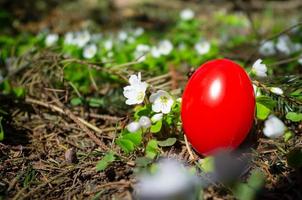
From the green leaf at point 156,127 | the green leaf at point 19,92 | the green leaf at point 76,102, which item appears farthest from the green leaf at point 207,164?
the green leaf at point 19,92

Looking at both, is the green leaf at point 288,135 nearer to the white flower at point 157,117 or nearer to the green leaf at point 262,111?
the green leaf at point 262,111

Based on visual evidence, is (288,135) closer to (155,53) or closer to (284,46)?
(155,53)

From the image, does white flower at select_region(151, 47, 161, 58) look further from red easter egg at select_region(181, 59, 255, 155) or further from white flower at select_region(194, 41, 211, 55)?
red easter egg at select_region(181, 59, 255, 155)

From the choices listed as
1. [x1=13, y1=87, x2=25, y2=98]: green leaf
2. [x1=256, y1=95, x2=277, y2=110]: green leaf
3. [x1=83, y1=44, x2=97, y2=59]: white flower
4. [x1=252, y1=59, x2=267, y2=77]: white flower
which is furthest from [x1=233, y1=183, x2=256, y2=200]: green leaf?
[x1=83, y1=44, x2=97, y2=59]: white flower

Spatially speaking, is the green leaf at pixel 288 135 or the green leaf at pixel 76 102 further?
the green leaf at pixel 76 102

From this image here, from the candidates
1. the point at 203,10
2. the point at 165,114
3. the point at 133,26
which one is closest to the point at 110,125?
the point at 165,114
